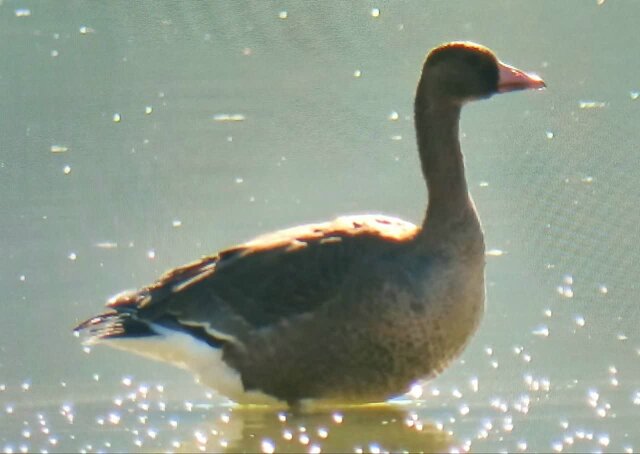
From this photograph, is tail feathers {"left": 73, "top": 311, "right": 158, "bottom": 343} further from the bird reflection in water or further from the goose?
the bird reflection in water

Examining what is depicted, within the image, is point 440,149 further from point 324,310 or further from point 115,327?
point 115,327

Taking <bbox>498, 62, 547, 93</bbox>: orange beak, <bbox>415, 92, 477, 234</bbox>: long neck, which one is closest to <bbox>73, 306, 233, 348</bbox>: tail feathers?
<bbox>415, 92, 477, 234</bbox>: long neck

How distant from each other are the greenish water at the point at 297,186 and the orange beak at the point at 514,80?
1.18 m

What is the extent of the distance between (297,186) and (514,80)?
2.88m

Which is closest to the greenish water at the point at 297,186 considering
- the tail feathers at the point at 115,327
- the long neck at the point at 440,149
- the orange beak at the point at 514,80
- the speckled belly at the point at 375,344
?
the speckled belly at the point at 375,344

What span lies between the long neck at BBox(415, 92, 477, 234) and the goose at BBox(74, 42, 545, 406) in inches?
0.6

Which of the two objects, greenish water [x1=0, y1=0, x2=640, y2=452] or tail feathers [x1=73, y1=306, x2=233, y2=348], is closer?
greenish water [x1=0, y1=0, x2=640, y2=452]

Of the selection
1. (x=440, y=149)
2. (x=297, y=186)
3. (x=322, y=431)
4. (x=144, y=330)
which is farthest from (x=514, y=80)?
(x=297, y=186)

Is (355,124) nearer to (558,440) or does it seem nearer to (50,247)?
(50,247)

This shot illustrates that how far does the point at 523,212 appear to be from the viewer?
32.1ft

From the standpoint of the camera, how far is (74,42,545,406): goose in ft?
23.1

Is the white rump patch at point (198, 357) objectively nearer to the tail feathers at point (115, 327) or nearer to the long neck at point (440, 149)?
the tail feathers at point (115, 327)

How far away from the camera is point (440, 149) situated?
781cm

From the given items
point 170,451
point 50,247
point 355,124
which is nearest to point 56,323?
point 50,247
